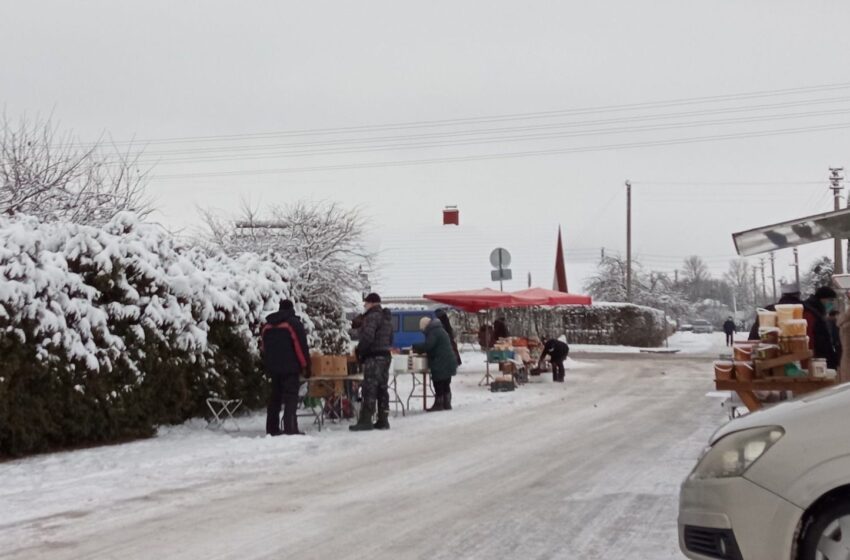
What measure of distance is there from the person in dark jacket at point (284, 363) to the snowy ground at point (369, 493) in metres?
0.52

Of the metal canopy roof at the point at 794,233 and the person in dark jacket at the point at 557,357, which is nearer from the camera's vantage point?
the metal canopy roof at the point at 794,233

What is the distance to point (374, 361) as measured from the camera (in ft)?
46.6

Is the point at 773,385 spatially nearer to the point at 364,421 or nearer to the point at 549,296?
the point at 364,421

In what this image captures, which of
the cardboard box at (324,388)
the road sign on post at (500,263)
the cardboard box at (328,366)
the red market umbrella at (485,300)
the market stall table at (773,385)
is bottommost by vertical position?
the cardboard box at (324,388)

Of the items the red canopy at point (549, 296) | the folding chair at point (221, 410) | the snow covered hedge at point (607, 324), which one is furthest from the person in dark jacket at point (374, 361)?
the snow covered hedge at point (607, 324)

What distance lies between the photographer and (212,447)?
39.2ft

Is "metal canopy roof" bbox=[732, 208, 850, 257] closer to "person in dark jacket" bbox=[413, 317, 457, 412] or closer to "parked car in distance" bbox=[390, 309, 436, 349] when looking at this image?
"person in dark jacket" bbox=[413, 317, 457, 412]

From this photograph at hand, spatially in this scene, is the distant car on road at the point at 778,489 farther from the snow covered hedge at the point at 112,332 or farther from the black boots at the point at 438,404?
the black boots at the point at 438,404

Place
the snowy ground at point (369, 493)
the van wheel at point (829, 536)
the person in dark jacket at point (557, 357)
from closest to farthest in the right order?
the van wheel at point (829, 536), the snowy ground at point (369, 493), the person in dark jacket at point (557, 357)

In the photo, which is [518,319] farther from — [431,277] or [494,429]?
[494,429]

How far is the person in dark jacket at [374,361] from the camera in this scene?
14.1 m

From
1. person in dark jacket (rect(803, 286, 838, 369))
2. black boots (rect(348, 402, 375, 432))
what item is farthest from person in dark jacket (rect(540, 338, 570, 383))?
person in dark jacket (rect(803, 286, 838, 369))

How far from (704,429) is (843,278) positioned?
10.6 feet

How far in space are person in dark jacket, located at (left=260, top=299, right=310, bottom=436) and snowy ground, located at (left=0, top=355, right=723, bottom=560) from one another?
0.52 meters
